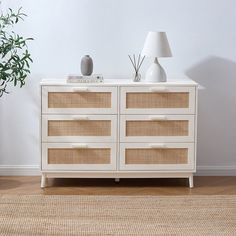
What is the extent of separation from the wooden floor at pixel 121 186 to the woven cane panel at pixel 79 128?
422 mm

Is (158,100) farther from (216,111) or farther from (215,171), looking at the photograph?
(215,171)

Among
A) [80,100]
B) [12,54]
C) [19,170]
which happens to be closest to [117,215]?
[80,100]

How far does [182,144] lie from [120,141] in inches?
18.2

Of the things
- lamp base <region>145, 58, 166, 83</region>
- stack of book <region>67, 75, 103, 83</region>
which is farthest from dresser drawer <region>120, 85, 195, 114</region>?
stack of book <region>67, 75, 103, 83</region>

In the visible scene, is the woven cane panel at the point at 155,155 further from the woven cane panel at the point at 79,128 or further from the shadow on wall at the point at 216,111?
the shadow on wall at the point at 216,111

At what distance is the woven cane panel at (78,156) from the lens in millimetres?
5117

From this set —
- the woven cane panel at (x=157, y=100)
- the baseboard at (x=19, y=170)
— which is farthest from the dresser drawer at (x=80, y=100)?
the baseboard at (x=19, y=170)

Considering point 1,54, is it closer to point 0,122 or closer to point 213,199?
point 0,122

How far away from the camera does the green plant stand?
5.12 meters

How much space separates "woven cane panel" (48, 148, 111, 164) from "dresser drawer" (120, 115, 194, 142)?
19cm

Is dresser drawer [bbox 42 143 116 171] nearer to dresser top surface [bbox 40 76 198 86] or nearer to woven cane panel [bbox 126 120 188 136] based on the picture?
woven cane panel [bbox 126 120 188 136]

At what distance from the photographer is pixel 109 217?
442cm

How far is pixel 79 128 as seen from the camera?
5102 mm

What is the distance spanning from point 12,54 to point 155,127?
126cm
